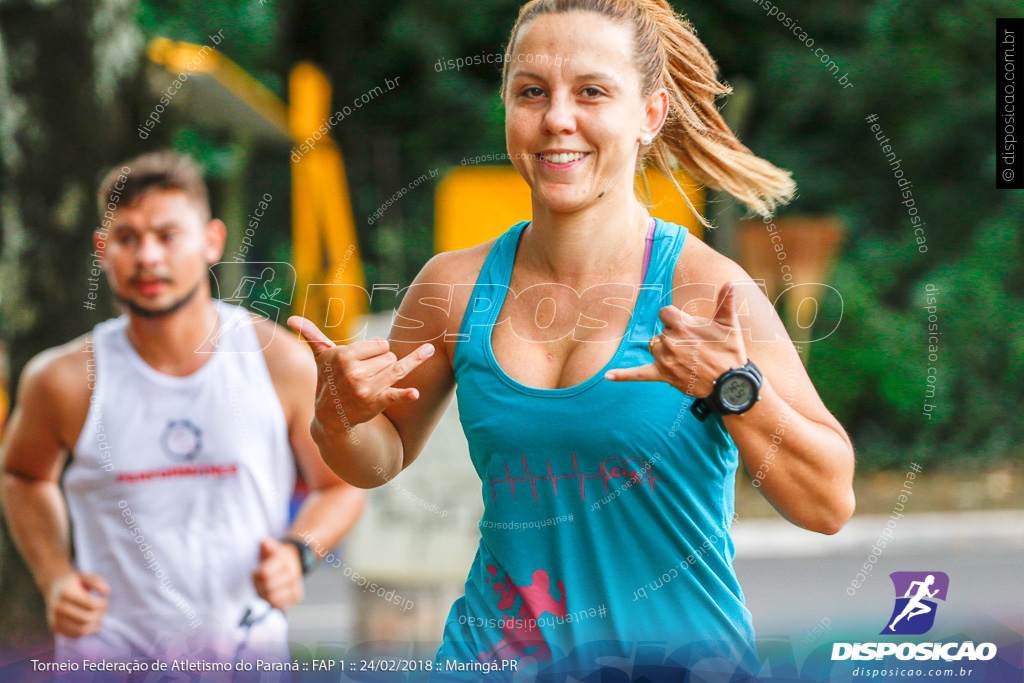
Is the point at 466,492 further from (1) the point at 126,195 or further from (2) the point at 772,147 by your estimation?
(2) the point at 772,147

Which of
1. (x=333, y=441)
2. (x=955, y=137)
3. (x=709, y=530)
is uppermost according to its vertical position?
(x=955, y=137)

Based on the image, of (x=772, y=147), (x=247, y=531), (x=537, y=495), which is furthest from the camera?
(x=772, y=147)

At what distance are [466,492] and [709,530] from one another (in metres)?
2.45

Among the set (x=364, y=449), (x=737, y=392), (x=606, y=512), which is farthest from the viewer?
(x=364, y=449)

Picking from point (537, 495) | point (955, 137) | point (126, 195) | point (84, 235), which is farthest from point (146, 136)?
point (955, 137)

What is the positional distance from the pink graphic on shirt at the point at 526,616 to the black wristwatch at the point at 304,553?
3.49 ft

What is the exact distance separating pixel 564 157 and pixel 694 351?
41cm

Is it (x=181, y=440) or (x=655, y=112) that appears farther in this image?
(x=181, y=440)

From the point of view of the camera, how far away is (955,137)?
7258 mm

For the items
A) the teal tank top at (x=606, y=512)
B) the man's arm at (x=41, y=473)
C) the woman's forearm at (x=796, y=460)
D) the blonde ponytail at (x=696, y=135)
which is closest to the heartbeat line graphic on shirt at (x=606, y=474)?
the teal tank top at (x=606, y=512)

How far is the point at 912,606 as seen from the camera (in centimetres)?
236

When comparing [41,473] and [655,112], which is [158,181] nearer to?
[41,473]

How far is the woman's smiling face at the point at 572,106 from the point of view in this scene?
1.65 metres

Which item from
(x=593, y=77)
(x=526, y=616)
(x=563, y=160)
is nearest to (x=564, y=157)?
(x=563, y=160)
